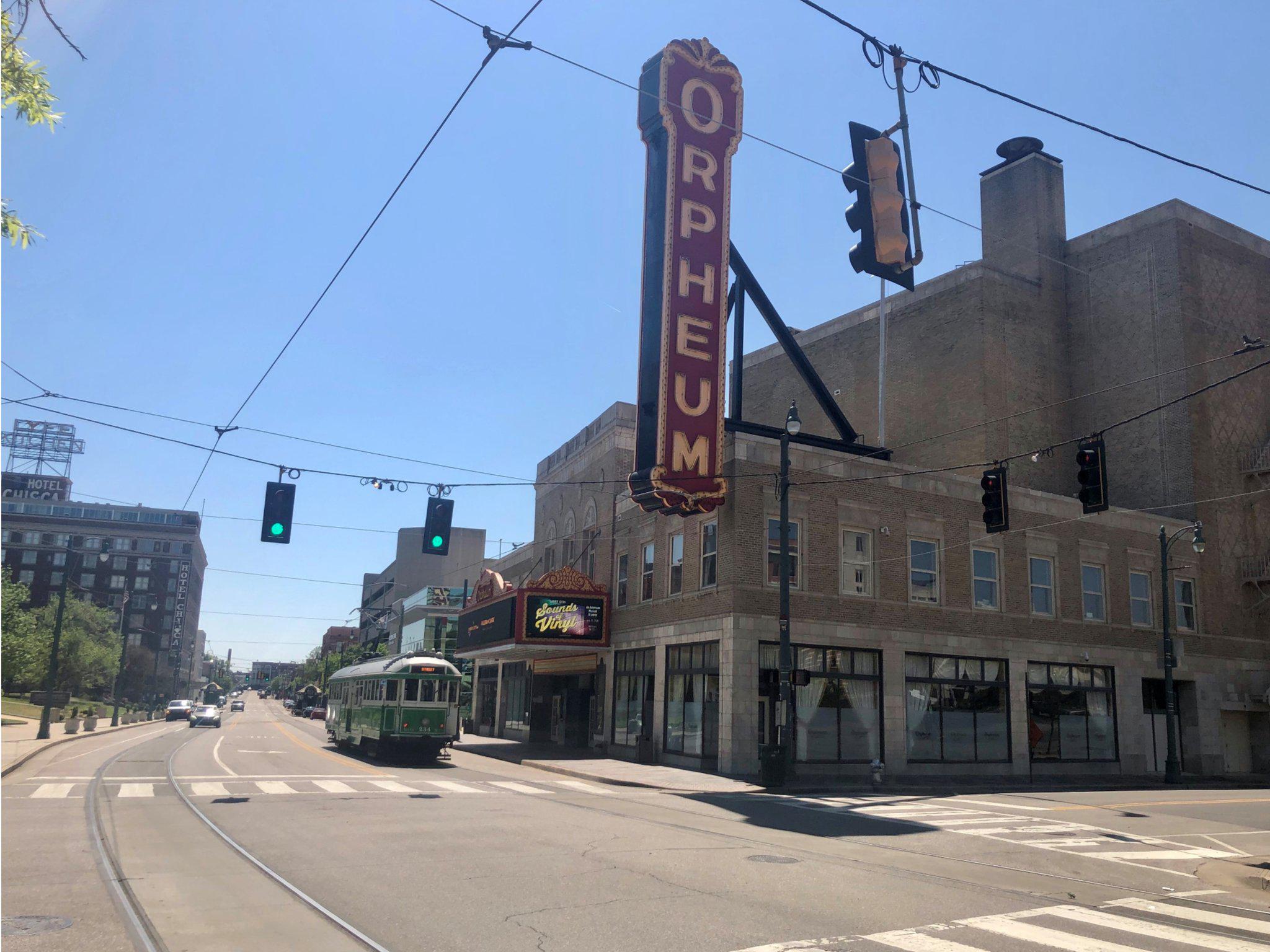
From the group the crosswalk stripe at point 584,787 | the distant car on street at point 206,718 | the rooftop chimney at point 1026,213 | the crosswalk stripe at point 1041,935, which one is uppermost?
the rooftop chimney at point 1026,213

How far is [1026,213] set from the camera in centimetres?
4622

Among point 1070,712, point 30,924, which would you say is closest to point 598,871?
point 30,924

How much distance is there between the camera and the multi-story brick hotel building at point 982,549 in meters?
30.7

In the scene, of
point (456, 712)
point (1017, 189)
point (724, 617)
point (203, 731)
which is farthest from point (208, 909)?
point (203, 731)

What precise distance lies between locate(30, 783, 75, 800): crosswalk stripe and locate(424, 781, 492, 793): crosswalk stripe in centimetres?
766

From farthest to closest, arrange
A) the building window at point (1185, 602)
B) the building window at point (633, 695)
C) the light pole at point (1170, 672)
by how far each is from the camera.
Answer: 1. the building window at point (1185, 602)
2. the building window at point (633, 695)
3. the light pole at point (1170, 672)

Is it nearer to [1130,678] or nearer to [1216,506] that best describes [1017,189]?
[1216,506]

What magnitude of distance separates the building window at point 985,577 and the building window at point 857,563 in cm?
455

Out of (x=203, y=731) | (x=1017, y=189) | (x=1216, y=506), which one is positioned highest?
(x=1017, y=189)

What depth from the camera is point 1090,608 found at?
36938 millimetres

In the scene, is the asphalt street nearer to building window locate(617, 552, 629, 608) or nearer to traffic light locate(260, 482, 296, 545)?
traffic light locate(260, 482, 296, 545)

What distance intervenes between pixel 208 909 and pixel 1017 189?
4705cm

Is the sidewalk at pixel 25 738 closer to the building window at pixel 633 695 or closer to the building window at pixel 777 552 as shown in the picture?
the building window at pixel 633 695

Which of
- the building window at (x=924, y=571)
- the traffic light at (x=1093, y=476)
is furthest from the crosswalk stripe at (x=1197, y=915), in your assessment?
the building window at (x=924, y=571)
